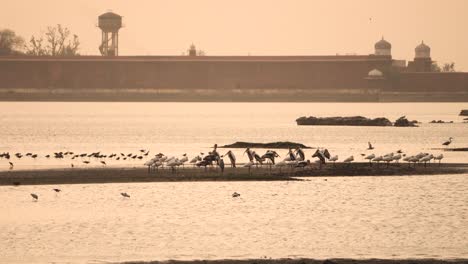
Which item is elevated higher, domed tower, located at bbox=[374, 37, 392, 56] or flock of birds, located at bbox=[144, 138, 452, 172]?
domed tower, located at bbox=[374, 37, 392, 56]

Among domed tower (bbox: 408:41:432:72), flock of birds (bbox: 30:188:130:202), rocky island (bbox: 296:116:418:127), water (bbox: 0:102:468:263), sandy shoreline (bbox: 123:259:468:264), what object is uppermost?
domed tower (bbox: 408:41:432:72)

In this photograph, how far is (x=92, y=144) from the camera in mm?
39188

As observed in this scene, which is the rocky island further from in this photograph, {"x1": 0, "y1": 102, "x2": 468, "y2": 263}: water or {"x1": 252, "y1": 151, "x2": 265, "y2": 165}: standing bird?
{"x1": 252, "y1": 151, "x2": 265, "y2": 165}: standing bird

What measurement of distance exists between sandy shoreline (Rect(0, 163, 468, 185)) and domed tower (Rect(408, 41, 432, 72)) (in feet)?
252

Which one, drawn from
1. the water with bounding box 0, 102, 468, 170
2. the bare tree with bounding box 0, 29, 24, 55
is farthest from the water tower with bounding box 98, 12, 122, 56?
the water with bounding box 0, 102, 468, 170

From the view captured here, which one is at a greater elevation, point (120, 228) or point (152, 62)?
point (152, 62)

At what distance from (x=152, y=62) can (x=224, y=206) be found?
79721 mm

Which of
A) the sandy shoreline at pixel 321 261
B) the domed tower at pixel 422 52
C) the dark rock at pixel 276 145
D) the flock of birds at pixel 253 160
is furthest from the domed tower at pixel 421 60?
the sandy shoreline at pixel 321 261

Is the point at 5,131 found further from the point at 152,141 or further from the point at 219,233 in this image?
the point at 219,233

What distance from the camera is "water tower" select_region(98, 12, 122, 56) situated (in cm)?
10575

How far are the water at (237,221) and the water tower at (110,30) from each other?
83317 millimetres

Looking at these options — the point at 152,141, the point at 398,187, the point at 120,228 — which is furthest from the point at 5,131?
the point at 120,228

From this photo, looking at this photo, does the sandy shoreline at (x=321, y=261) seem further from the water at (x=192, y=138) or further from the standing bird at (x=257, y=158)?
the water at (x=192, y=138)

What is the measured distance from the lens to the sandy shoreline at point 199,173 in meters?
23.7
